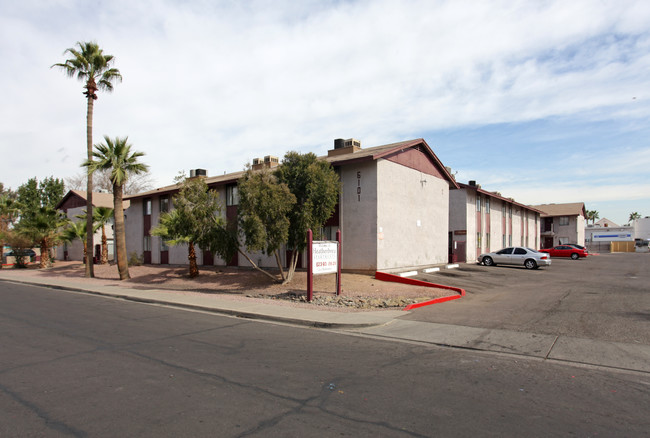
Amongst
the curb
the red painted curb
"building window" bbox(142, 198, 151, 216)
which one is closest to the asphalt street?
the curb

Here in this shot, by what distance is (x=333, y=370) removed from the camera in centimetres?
656

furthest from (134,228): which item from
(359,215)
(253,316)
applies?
(253,316)

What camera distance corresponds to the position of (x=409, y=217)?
23.2m

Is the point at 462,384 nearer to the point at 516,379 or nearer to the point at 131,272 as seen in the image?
the point at 516,379

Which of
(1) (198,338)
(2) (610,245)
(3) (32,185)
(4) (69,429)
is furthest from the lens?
(2) (610,245)

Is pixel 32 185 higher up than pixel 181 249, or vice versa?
pixel 32 185

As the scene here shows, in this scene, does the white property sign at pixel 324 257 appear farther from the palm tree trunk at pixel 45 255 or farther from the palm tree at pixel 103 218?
the palm tree trunk at pixel 45 255

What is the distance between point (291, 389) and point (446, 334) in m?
4.88

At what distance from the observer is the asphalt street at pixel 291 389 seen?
14.6 feet

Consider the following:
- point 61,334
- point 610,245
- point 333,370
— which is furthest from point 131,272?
point 610,245

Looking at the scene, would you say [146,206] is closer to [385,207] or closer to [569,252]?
[385,207]

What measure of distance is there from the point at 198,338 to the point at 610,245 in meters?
78.4

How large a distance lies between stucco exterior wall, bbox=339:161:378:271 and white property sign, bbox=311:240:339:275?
15.6 ft

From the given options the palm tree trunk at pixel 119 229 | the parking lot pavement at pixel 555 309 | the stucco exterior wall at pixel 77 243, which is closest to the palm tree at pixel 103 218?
the stucco exterior wall at pixel 77 243
